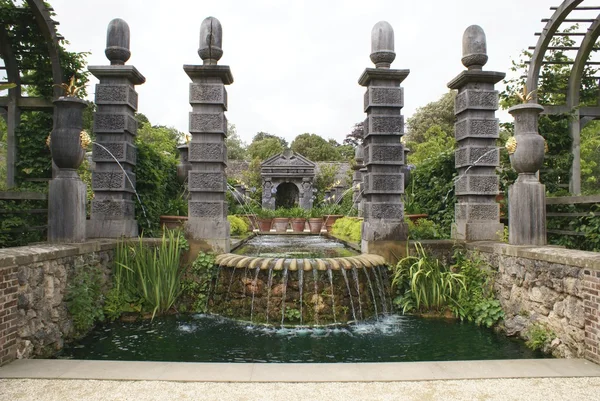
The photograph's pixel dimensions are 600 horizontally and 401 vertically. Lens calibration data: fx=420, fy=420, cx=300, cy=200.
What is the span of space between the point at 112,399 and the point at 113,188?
16.0 ft

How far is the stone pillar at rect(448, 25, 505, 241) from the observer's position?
7.58 meters

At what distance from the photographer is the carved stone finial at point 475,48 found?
7551 millimetres

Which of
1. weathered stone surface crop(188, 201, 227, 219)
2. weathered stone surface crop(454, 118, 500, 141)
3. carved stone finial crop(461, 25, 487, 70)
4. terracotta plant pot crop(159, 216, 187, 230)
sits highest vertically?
carved stone finial crop(461, 25, 487, 70)

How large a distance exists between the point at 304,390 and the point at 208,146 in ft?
16.1

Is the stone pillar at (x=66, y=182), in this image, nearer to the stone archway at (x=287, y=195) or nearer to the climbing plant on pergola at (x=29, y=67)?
the climbing plant on pergola at (x=29, y=67)

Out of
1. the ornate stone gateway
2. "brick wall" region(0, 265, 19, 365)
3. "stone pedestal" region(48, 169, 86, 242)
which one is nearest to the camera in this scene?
"brick wall" region(0, 265, 19, 365)

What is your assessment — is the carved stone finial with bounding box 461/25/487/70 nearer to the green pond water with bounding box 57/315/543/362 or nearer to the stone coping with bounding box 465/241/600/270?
the stone coping with bounding box 465/241/600/270

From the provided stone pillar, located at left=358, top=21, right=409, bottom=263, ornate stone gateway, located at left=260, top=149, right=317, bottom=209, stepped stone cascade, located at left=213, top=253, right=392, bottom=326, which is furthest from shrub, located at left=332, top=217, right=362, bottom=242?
ornate stone gateway, located at left=260, top=149, right=317, bottom=209

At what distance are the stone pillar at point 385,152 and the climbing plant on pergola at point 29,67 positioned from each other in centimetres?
654

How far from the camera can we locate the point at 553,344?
4.93 metres

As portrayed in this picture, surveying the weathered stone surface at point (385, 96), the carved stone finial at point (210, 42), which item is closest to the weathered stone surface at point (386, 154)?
the weathered stone surface at point (385, 96)

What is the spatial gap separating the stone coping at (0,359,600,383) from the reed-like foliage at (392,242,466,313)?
2.47 m

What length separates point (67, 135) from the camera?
6.08m

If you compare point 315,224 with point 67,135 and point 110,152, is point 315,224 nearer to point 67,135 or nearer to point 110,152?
point 110,152
